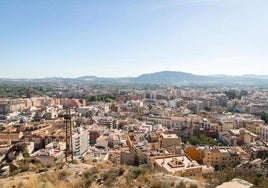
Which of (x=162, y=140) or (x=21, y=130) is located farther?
(x=21, y=130)

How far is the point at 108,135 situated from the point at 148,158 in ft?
32.6

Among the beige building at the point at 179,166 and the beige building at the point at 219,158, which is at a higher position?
the beige building at the point at 179,166

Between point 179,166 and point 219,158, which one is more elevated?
point 179,166

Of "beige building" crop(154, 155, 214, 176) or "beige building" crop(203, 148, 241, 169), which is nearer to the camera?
"beige building" crop(154, 155, 214, 176)

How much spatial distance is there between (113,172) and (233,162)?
54.2 ft

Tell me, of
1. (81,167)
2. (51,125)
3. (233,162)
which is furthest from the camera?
(51,125)

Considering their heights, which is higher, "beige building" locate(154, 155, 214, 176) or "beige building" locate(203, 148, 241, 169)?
"beige building" locate(154, 155, 214, 176)

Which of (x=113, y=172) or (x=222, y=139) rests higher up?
(x=113, y=172)

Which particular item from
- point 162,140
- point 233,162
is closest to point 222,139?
point 162,140

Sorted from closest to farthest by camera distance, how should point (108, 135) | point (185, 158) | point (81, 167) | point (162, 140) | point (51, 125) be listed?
point (81, 167)
point (185, 158)
point (162, 140)
point (108, 135)
point (51, 125)

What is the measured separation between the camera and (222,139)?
108ft

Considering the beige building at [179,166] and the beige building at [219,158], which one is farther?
the beige building at [219,158]

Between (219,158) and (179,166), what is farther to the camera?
(219,158)

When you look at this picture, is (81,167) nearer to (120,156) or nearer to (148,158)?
(148,158)
